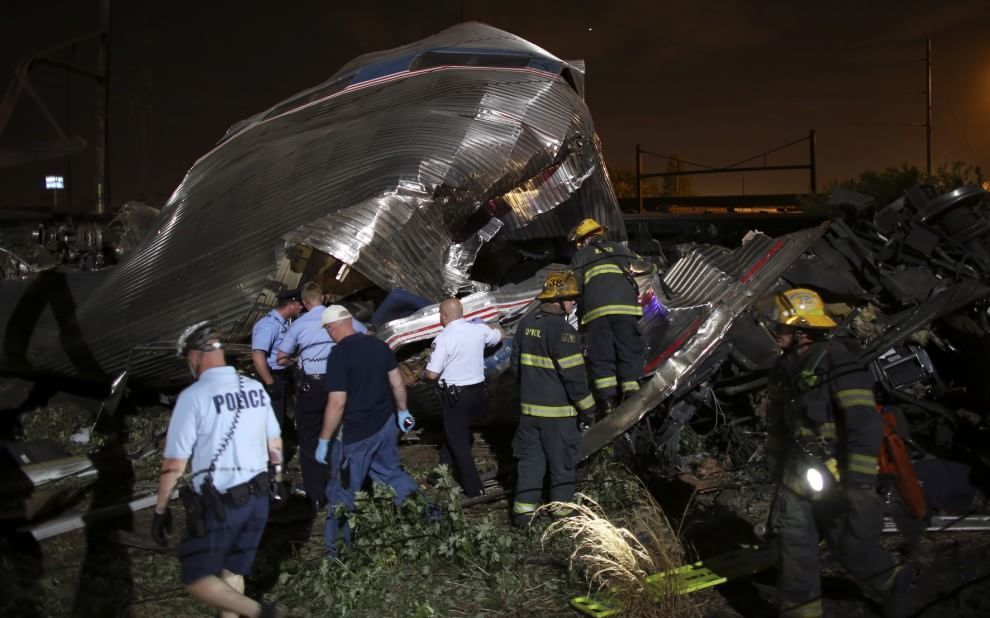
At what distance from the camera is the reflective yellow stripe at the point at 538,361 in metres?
5.16

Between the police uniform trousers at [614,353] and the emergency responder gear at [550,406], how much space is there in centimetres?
76

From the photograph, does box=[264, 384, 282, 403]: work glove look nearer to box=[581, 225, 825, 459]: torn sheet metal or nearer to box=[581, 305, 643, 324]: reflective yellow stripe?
box=[581, 225, 825, 459]: torn sheet metal

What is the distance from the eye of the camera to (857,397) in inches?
134

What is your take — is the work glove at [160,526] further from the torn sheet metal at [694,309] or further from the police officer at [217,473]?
the torn sheet metal at [694,309]

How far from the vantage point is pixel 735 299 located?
252 inches

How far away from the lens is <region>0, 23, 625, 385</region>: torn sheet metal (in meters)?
6.44

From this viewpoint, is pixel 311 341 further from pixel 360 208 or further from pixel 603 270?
pixel 603 270

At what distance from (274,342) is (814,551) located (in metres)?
4.09

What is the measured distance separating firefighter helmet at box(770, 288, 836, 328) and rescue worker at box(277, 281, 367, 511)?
2885mm

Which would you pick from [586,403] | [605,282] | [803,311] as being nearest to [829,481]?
[803,311]

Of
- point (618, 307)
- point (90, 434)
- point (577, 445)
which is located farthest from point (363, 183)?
point (90, 434)

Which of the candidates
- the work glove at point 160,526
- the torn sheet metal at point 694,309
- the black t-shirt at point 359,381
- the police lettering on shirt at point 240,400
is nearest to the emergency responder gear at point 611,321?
the torn sheet metal at point 694,309

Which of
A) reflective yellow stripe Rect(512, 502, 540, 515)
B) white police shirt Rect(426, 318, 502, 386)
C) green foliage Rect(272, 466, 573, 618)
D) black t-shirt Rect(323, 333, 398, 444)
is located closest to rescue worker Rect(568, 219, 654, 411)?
white police shirt Rect(426, 318, 502, 386)

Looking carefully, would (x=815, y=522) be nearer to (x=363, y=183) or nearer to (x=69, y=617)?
(x=69, y=617)
